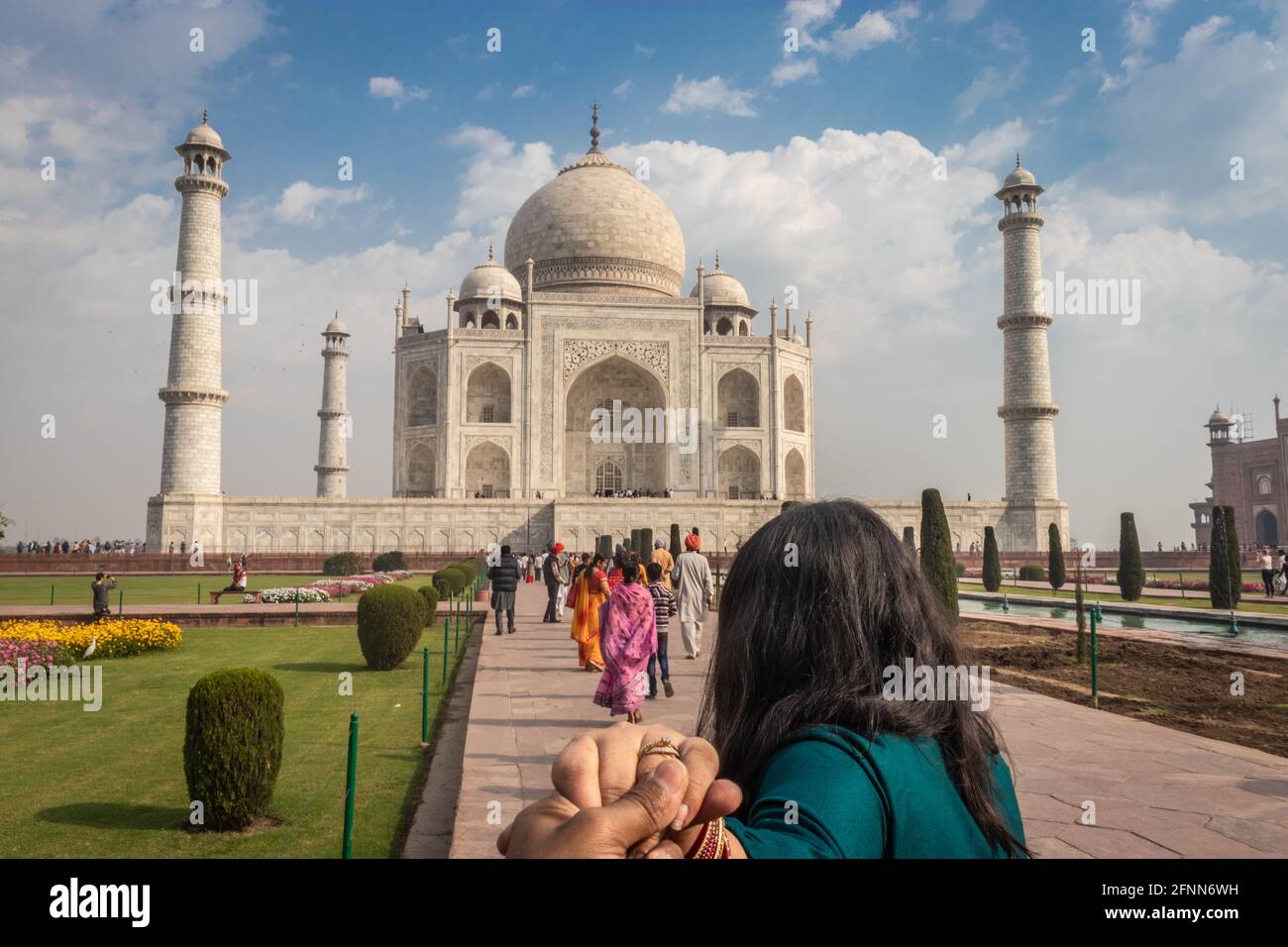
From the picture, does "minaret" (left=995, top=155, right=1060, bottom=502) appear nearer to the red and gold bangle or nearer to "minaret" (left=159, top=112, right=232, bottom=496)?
"minaret" (left=159, top=112, right=232, bottom=496)

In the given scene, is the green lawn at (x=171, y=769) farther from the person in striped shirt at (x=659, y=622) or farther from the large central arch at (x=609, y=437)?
the large central arch at (x=609, y=437)

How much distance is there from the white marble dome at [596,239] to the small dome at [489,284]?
1.81 metres

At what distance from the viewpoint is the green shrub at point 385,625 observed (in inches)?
353

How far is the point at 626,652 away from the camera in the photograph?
588 centimetres

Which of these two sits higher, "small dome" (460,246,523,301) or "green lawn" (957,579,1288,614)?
"small dome" (460,246,523,301)

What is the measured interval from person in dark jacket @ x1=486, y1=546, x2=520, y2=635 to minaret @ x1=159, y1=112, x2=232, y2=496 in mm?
18484

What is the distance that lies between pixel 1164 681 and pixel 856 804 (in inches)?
342

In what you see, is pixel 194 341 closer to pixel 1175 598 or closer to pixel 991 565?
pixel 991 565

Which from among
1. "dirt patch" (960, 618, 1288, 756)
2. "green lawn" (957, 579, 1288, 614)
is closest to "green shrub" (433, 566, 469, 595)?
"dirt patch" (960, 618, 1288, 756)

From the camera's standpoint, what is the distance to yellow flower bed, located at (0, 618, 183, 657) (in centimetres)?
949

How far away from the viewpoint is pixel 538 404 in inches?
1289
